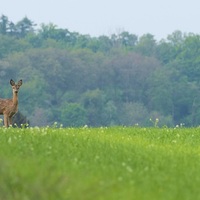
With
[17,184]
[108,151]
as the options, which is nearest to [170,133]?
[108,151]

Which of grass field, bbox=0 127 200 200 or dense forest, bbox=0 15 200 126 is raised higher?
grass field, bbox=0 127 200 200

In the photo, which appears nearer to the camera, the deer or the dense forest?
the deer

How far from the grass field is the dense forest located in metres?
116

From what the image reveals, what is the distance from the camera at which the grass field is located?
1130 cm

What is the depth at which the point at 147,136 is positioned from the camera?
75.2 feet

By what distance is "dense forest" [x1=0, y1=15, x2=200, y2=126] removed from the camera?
475ft

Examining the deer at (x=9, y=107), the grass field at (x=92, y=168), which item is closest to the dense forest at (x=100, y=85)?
the deer at (x=9, y=107)

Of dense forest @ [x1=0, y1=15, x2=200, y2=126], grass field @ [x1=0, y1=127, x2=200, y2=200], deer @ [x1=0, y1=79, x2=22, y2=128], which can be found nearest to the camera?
grass field @ [x1=0, y1=127, x2=200, y2=200]

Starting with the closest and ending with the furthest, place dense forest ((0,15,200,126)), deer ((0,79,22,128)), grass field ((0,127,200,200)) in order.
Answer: grass field ((0,127,200,200)), deer ((0,79,22,128)), dense forest ((0,15,200,126))

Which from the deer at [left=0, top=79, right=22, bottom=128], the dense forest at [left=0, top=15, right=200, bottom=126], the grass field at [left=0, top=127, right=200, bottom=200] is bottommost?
the dense forest at [left=0, top=15, right=200, bottom=126]

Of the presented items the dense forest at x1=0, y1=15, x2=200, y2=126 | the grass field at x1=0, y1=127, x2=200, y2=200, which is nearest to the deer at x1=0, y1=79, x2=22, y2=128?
the grass field at x1=0, y1=127, x2=200, y2=200

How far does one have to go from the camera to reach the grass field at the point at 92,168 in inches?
445

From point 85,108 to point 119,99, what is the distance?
35.9 feet

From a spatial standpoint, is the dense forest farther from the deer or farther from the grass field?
the grass field
